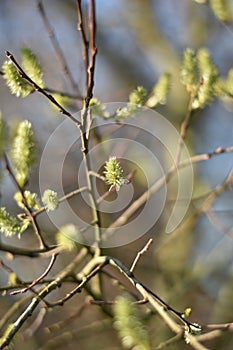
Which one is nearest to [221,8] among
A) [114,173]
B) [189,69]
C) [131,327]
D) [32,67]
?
[189,69]

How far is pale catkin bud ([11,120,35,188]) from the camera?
97cm

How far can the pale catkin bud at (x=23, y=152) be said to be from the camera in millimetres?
966

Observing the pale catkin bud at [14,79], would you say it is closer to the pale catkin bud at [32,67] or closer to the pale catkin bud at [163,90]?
the pale catkin bud at [32,67]

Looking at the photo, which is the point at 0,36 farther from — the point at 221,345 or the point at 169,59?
the point at 221,345

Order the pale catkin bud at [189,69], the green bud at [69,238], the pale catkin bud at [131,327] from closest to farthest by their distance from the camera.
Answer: the pale catkin bud at [131,327] → the green bud at [69,238] → the pale catkin bud at [189,69]

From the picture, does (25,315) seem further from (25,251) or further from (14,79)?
(14,79)

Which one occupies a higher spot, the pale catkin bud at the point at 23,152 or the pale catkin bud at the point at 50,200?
the pale catkin bud at the point at 23,152

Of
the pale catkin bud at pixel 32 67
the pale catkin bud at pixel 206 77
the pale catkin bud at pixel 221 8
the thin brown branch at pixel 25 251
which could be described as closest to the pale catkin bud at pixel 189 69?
the pale catkin bud at pixel 206 77

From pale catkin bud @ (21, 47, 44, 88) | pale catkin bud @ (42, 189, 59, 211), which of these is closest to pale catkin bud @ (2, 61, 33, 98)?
pale catkin bud @ (21, 47, 44, 88)

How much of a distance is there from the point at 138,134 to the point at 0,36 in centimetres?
83

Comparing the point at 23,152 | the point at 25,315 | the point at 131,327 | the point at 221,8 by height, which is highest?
the point at 221,8

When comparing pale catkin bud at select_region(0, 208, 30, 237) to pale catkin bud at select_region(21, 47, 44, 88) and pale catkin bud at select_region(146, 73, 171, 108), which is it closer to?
pale catkin bud at select_region(21, 47, 44, 88)

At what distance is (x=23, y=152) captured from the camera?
98 centimetres

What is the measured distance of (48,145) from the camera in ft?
5.72
